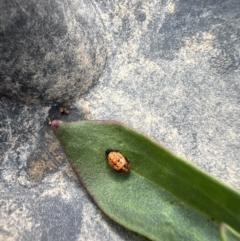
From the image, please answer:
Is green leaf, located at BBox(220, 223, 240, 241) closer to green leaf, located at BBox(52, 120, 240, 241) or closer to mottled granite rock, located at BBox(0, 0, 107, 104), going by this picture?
green leaf, located at BBox(52, 120, 240, 241)

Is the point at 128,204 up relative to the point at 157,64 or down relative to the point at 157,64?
down

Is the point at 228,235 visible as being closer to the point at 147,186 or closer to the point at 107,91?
the point at 147,186

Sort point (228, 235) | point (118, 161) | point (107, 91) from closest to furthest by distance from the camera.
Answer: point (228, 235) < point (118, 161) < point (107, 91)

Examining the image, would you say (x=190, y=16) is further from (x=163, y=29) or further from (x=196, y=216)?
(x=196, y=216)

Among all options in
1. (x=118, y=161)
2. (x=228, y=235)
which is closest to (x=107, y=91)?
(x=118, y=161)

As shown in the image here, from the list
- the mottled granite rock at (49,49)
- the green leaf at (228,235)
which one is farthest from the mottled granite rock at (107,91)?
the green leaf at (228,235)

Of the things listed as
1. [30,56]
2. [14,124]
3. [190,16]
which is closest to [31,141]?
[14,124]
